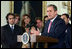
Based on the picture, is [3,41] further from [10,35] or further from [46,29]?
[46,29]

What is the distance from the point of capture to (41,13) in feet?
32.7

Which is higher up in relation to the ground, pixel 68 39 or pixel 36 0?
pixel 36 0

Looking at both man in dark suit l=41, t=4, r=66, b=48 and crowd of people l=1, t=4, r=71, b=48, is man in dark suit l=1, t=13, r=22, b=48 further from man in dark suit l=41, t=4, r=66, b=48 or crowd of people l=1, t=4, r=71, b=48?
man in dark suit l=41, t=4, r=66, b=48

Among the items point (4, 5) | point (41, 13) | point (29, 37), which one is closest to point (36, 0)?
point (41, 13)

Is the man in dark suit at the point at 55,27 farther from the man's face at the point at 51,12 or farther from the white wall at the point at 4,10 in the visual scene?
the white wall at the point at 4,10

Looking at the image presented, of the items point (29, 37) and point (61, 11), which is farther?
point (61, 11)

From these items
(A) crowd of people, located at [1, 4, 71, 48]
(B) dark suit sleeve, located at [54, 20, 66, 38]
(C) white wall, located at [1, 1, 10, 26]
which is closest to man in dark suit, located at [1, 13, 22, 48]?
(A) crowd of people, located at [1, 4, 71, 48]

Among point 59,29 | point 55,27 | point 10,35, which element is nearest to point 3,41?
point 10,35

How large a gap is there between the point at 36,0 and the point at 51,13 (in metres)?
5.40

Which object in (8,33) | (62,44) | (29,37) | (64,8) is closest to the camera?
(29,37)

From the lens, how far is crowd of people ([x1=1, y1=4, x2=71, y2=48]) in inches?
184

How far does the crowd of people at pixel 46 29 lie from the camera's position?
15.4 feet

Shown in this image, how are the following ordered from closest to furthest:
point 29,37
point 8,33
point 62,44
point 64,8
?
point 29,37
point 62,44
point 8,33
point 64,8

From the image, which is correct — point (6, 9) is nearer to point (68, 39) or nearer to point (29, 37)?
point (68, 39)
